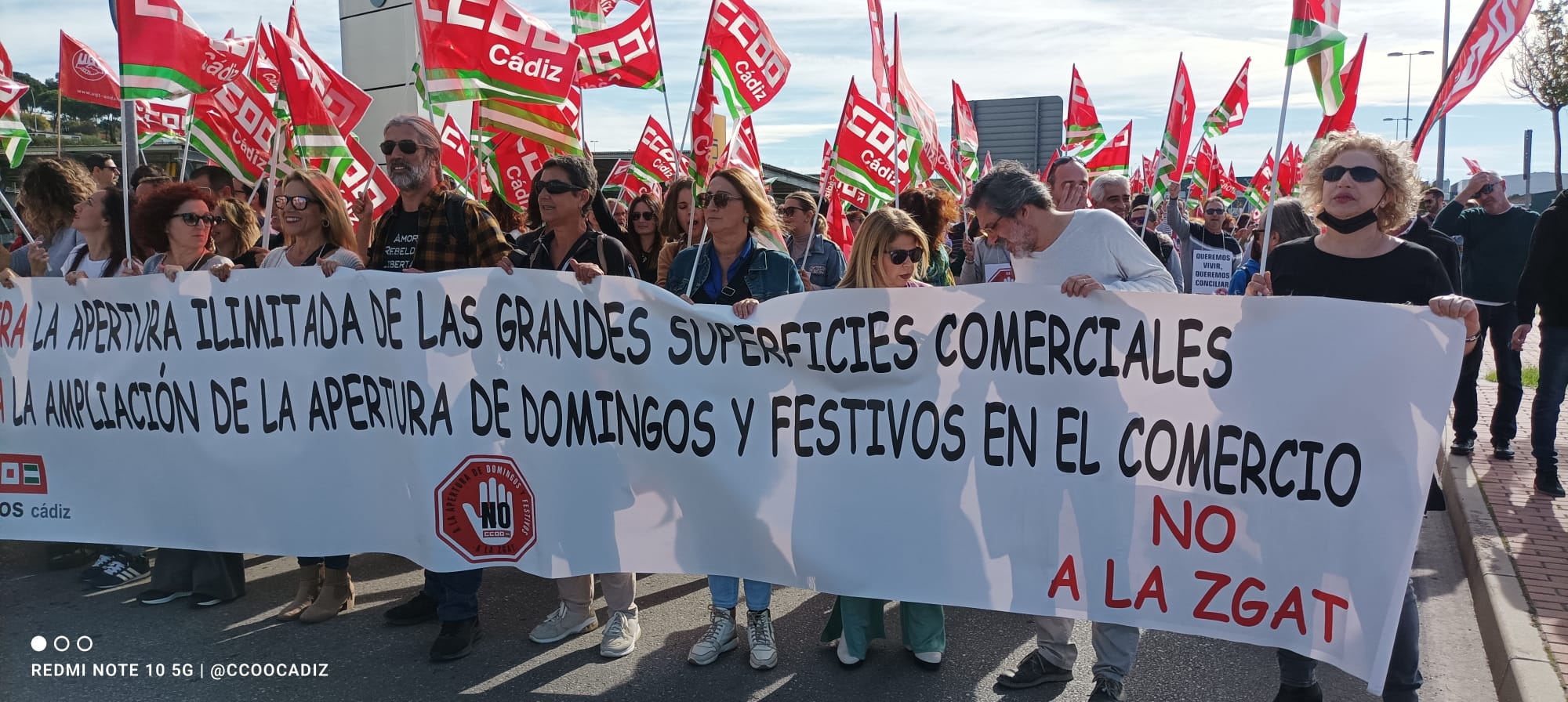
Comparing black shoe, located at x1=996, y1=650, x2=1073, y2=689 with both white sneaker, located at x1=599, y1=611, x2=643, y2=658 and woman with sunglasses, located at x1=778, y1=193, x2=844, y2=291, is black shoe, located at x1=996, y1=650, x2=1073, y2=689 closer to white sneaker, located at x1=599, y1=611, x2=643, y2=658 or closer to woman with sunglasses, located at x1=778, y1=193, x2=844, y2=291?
white sneaker, located at x1=599, y1=611, x2=643, y2=658

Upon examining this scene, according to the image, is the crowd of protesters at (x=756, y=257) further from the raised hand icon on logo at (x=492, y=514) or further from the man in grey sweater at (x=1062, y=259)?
the raised hand icon on logo at (x=492, y=514)

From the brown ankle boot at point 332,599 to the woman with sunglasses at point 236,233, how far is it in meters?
1.77

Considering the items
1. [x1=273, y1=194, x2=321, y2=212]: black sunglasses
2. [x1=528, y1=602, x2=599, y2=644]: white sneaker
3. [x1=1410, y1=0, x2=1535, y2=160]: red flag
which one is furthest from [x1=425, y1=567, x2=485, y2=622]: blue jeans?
[x1=1410, y1=0, x2=1535, y2=160]: red flag

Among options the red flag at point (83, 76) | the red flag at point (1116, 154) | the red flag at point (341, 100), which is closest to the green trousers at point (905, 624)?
the red flag at point (341, 100)

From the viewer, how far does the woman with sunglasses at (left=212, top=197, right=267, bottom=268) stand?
5.28 meters

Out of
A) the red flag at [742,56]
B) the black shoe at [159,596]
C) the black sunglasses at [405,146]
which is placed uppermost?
the red flag at [742,56]

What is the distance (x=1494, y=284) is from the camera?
7.25 meters

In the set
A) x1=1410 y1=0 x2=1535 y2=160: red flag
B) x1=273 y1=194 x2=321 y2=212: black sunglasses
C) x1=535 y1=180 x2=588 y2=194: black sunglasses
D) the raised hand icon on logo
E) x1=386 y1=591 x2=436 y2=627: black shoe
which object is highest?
x1=1410 y1=0 x2=1535 y2=160: red flag

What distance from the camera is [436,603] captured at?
4.31 meters

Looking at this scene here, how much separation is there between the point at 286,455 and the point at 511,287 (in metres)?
1.16

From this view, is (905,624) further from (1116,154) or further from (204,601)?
(1116,154)

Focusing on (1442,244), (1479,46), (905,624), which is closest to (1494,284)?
(1442,244)

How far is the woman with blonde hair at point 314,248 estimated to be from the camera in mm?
4328

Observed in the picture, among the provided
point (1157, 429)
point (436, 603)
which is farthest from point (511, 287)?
point (1157, 429)
